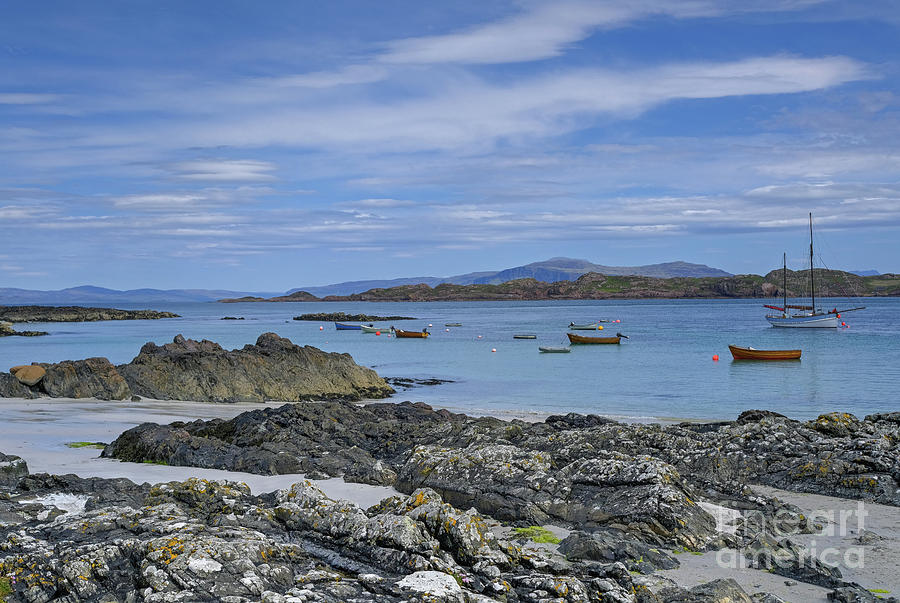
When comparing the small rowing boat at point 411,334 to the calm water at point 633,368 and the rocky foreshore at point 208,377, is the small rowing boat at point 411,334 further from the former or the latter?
the rocky foreshore at point 208,377

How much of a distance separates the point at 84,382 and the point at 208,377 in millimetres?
4862

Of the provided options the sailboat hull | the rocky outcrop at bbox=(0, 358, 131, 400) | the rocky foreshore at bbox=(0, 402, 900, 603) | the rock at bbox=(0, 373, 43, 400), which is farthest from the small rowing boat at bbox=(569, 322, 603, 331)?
the rocky foreshore at bbox=(0, 402, 900, 603)

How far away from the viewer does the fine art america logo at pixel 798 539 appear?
835cm

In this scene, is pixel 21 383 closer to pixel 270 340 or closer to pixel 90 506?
pixel 270 340

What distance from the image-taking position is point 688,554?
28.9 ft

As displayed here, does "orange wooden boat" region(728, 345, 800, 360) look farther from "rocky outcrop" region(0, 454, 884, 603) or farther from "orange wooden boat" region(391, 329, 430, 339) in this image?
"rocky outcrop" region(0, 454, 884, 603)

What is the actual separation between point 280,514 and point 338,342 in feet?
246

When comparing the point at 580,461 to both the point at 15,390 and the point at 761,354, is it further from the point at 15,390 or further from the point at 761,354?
the point at 761,354

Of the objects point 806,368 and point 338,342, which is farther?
point 338,342

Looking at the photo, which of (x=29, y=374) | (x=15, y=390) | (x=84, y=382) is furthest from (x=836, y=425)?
(x=29, y=374)

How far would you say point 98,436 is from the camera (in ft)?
61.5

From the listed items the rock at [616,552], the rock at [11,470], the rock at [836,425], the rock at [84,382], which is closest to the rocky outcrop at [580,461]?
the rock at [836,425]

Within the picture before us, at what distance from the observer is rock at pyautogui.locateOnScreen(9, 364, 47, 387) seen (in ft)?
95.6

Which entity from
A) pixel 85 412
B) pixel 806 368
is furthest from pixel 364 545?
pixel 806 368
